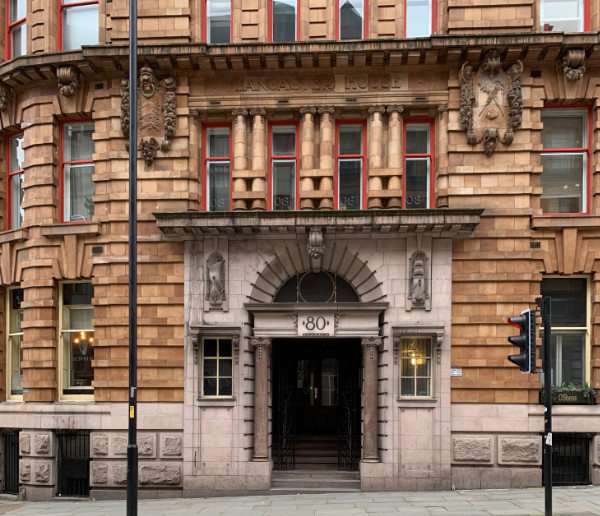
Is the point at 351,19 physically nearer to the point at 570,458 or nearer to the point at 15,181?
the point at 15,181

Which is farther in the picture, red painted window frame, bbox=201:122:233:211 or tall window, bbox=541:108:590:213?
red painted window frame, bbox=201:122:233:211

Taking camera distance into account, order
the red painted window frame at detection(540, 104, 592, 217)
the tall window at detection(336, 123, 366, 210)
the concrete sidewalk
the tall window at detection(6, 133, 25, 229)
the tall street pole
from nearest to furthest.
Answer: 1. the tall street pole
2. the concrete sidewalk
3. the red painted window frame at detection(540, 104, 592, 217)
4. the tall window at detection(336, 123, 366, 210)
5. the tall window at detection(6, 133, 25, 229)

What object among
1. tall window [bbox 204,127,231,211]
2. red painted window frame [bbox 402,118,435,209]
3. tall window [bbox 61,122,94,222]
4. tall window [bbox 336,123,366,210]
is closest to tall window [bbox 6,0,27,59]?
tall window [bbox 61,122,94,222]

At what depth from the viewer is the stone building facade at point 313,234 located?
13695mm

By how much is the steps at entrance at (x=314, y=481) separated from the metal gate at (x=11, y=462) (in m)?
7.05

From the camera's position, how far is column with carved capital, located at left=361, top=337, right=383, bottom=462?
13.7 m

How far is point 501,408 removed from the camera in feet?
44.5

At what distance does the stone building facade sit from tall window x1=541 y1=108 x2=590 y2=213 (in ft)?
0.18

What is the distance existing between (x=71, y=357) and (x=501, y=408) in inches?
436

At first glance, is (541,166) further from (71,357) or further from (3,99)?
(3,99)

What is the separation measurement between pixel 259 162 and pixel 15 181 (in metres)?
7.51

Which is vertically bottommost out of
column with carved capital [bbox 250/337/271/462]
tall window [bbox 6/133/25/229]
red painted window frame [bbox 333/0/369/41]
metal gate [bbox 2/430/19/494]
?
metal gate [bbox 2/430/19/494]

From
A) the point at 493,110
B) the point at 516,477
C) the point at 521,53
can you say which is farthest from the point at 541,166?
the point at 516,477

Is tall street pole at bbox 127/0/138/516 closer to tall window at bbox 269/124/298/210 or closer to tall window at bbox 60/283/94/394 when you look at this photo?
tall window at bbox 269/124/298/210
